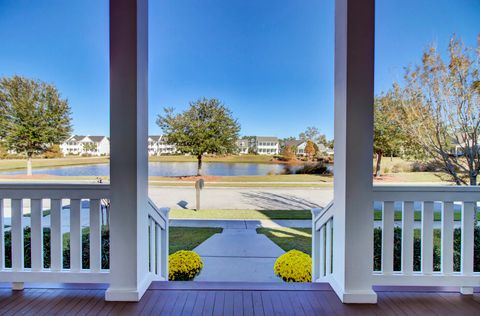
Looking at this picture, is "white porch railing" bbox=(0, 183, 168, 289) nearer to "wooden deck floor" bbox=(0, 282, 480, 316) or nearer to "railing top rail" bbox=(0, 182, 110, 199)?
"railing top rail" bbox=(0, 182, 110, 199)

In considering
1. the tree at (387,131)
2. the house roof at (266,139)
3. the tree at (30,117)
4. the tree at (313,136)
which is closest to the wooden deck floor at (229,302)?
the tree at (30,117)

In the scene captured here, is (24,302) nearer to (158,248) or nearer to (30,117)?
(158,248)

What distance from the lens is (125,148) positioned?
176 centimetres

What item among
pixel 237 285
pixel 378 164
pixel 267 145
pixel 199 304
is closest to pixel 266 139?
pixel 267 145

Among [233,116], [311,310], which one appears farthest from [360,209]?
[233,116]

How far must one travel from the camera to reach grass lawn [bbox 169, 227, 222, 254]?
4527 mm

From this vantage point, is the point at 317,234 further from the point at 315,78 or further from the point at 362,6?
the point at 315,78

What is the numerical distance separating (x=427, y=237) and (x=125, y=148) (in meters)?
2.37

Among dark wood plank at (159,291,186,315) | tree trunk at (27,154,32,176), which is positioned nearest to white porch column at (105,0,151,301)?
dark wood plank at (159,291,186,315)

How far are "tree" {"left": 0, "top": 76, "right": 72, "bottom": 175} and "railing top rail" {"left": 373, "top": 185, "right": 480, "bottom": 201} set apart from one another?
3536 mm

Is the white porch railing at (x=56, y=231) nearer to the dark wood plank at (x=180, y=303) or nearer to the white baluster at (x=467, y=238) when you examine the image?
the dark wood plank at (x=180, y=303)

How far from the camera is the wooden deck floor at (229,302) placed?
1.66m

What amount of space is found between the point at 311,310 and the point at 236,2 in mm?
6096

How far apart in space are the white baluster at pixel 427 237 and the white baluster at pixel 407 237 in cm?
10
